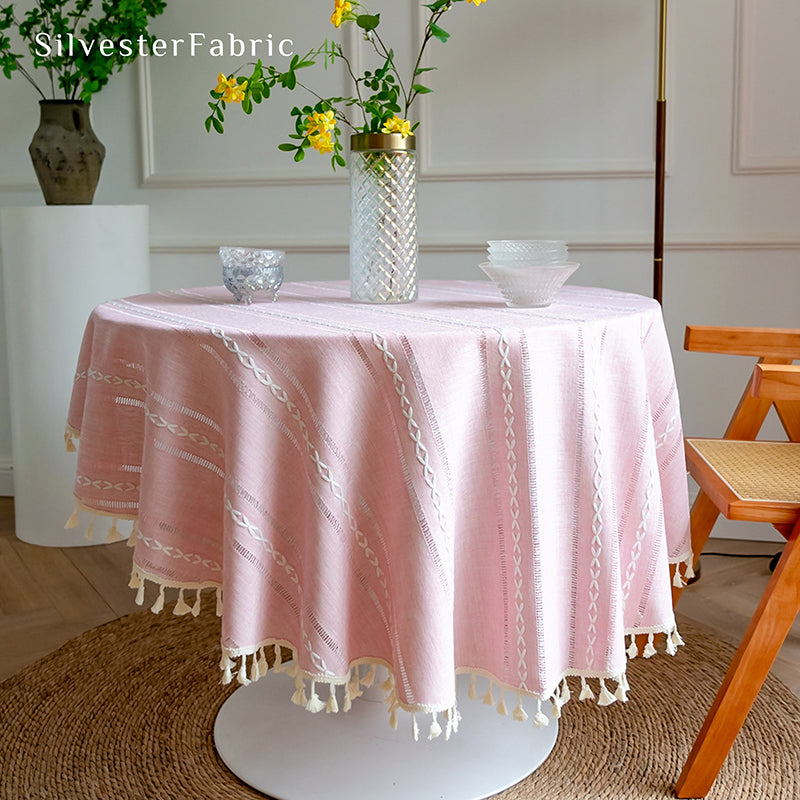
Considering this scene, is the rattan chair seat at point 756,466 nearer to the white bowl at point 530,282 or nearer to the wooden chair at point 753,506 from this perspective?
the wooden chair at point 753,506

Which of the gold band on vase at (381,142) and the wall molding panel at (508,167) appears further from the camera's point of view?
the wall molding panel at (508,167)

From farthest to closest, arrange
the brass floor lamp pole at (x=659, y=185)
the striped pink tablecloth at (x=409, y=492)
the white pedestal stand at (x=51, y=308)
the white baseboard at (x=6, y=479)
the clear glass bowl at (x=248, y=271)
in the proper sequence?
the white baseboard at (x=6, y=479), the white pedestal stand at (x=51, y=308), the brass floor lamp pole at (x=659, y=185), the clear glass bowl at (x=248, y=271), the striped pink tablecloth at (x=409, y=492)

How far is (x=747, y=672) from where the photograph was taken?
1474mm

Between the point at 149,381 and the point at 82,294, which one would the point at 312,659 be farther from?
the point at 82,294

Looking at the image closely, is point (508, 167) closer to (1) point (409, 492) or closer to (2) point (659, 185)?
(2) point (659, 185)

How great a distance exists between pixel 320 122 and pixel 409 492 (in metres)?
0.63

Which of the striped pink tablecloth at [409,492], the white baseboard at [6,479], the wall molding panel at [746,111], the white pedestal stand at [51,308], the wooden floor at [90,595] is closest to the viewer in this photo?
the striped pink tablecloth at [409,492]

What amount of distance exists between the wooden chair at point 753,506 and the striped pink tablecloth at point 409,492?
0.59 ft

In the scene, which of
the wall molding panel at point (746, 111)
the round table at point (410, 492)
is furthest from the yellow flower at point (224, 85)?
the wall molding panel at point (746, 111)

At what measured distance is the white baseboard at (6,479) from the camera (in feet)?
10.1

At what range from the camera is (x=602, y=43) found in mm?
2494

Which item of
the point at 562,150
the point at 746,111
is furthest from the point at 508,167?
the point at 746,111

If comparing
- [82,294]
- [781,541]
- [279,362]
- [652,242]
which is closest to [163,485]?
[279,362]

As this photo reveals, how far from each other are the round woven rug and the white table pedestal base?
0.03m
